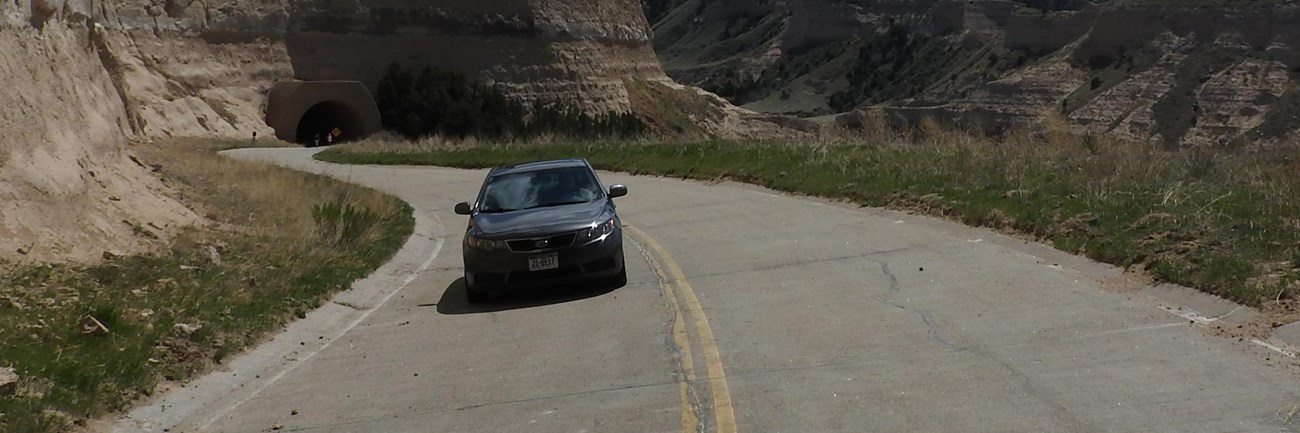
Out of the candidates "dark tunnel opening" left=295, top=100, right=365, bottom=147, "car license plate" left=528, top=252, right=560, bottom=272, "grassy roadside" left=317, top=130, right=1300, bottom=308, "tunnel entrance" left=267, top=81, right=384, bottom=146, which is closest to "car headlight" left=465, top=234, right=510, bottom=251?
"car license plate" left=528, top=252, right=560, bottom=272

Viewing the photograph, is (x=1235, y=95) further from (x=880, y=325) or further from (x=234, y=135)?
(x=880, y=325)

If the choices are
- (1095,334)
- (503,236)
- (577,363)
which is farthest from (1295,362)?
(503,236)

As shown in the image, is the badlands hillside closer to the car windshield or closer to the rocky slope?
the car windshield

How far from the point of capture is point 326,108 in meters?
60.2

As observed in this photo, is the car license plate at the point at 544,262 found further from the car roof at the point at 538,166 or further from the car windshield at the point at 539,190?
the car roof at the point at 538,166

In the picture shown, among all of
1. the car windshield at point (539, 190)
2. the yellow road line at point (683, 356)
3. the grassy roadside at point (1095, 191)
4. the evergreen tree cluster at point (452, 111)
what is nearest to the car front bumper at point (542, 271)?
the yellow road line at point (683, 356)

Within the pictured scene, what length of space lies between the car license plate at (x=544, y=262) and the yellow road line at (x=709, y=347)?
1.22 meters

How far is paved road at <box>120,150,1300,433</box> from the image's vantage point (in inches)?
294

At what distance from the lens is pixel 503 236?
1298 cm

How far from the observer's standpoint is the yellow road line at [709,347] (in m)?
7.59

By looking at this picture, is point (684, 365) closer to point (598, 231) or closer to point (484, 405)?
point (484, 405)

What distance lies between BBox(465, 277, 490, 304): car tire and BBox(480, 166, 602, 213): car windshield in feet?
3.48

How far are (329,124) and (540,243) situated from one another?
4948 cm

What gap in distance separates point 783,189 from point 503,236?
37.8ft
